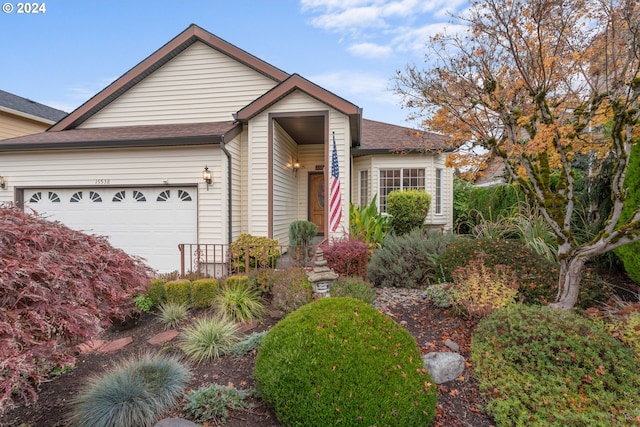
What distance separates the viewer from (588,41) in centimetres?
390

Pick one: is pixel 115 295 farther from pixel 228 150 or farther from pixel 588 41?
pixel 588 41

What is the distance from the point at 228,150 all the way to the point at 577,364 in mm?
7069

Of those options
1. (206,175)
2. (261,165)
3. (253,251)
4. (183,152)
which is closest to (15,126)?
(183,152)

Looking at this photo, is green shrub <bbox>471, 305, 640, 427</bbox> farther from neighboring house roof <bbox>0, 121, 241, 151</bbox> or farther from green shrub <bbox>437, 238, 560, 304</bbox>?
neighboring house roof <bbox>0, 121, 241, 151</bbox>

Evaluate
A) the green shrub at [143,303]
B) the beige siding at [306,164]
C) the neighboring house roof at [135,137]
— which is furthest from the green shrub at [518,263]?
the beige siding at [306,164]

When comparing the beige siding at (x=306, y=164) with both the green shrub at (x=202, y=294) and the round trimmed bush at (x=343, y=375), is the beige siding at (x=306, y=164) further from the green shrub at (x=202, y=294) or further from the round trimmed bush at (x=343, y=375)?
the round trimmed bush at (x=343, y=375)

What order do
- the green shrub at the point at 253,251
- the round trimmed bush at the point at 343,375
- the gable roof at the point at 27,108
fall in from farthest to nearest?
the gable roof at the point at 27,108, the green shrub at the point at 253,251, the round trimmed bush at the point at 343,375

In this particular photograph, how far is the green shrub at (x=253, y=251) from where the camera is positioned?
6258 mm

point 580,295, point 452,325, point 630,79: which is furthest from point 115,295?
point 630,79

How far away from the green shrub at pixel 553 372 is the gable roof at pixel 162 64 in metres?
7.83

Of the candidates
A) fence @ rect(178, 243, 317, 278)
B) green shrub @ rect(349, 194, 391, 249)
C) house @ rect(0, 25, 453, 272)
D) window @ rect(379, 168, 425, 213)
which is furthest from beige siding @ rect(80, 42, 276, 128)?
window @ rect(379, 168, 425, 213)

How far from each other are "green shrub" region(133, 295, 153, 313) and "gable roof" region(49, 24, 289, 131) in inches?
254

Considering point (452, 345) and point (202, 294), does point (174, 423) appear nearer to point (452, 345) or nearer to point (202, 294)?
point (202, 294)

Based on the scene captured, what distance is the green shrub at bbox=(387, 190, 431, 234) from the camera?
30.6ft
